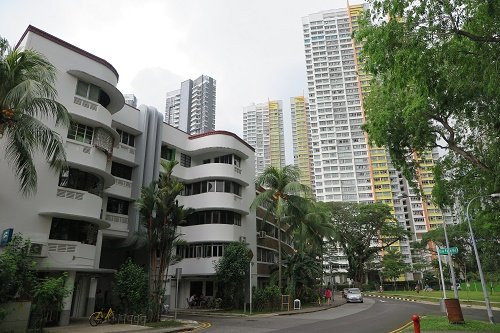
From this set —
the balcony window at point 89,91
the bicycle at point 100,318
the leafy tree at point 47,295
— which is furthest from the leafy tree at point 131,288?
the balcony window at point 89,91

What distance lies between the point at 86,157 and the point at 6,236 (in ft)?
18.4

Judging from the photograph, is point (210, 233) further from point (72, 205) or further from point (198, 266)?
point (72, 205)

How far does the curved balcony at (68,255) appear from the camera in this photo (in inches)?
672

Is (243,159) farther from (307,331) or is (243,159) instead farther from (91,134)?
(307,331)

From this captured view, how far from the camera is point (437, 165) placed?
61.2 ft

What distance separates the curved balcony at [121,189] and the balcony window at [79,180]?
2712mm

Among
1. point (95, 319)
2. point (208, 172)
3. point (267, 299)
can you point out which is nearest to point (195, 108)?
point (208, 172)

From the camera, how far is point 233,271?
24.9m

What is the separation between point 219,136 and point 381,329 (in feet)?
66.1

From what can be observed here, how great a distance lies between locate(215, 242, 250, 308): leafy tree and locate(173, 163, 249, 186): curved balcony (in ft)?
20.0

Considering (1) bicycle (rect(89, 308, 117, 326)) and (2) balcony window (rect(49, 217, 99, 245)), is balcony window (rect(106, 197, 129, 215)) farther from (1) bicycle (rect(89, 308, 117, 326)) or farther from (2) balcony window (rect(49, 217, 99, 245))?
(1) bicycle (rect(89, 308, 117, 326))

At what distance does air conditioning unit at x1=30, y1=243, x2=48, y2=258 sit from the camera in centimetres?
1622

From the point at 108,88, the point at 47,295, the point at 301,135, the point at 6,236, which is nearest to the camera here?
the point at 47,295

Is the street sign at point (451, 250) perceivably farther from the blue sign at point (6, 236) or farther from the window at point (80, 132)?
the blue sign at point (6, 236)
